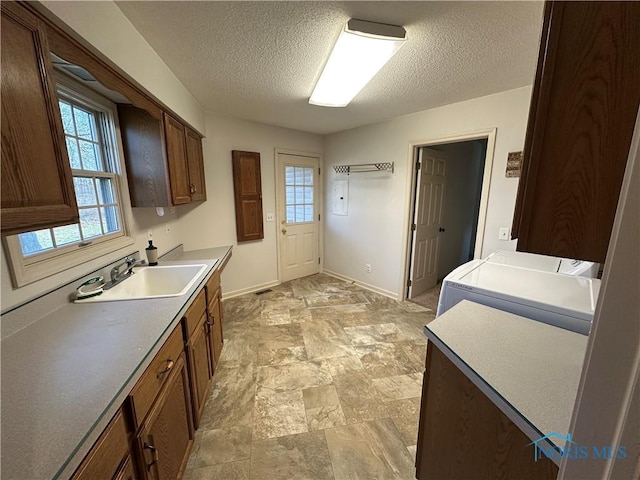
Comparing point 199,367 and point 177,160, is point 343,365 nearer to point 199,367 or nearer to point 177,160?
point 199,367

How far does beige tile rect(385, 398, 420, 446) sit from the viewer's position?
5.05 feet

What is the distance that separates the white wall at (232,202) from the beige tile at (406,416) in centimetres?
249

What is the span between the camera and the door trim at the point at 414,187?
8.01 feet

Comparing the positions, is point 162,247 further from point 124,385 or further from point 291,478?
point 291,478

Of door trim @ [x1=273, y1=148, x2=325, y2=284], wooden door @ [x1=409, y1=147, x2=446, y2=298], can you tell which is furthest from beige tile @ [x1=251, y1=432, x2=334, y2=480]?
door trim @ [x1=273, y1=148, x2=325, y2=284]

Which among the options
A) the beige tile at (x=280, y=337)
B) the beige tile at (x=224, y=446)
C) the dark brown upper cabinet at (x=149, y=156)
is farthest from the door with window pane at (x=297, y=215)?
the beige tile at (x=224, y=446)

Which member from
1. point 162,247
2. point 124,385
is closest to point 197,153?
point 162,247

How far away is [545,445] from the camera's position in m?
0.62

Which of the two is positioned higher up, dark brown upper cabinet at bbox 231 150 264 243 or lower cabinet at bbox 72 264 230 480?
dark brown upper cabinet at bbox 231 150 264 243

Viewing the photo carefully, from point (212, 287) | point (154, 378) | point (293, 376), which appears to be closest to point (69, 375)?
point (154, 378)

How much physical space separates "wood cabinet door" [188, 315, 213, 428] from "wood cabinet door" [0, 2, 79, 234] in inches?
36.8

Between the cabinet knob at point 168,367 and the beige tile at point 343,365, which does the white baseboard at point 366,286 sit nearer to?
the beige tile at point 343,365

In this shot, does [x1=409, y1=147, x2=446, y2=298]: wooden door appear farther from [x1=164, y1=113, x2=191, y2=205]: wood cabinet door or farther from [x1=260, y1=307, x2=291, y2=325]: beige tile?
[x1=164, y1=113, x2=191, y2=205]: wood cabinet door

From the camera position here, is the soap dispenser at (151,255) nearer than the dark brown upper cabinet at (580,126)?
No
